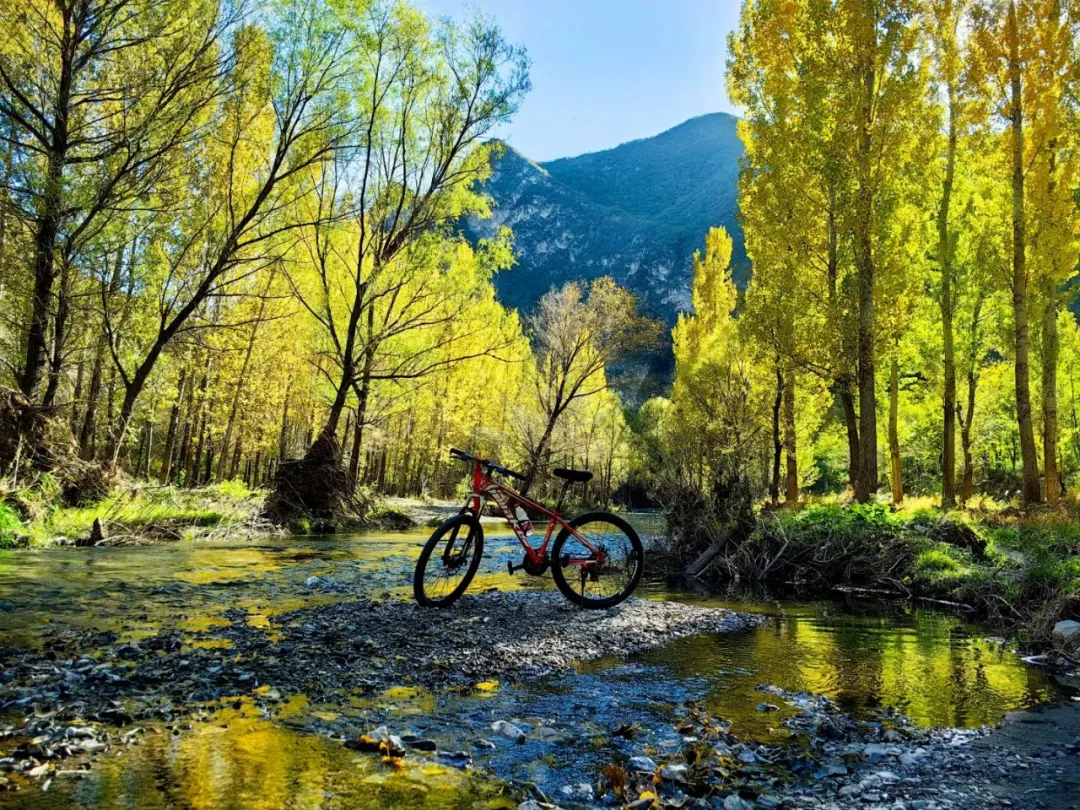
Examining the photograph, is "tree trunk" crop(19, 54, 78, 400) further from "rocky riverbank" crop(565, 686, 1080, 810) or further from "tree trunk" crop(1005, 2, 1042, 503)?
"tree trunk" crop(1005, 2, 1042, 503)

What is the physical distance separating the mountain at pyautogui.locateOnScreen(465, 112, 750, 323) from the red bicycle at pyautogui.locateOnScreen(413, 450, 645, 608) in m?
140

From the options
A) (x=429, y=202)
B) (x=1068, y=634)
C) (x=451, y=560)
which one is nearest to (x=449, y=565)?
(x=451, y=560)

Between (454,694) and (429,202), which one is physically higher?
(429,202)

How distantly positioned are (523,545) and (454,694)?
8.19 feet

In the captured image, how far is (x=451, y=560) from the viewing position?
5.92 metres

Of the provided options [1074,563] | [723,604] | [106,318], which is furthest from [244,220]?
[1074,563]

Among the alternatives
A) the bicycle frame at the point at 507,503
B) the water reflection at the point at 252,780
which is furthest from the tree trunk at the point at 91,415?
the water reflection at the point at 252,780

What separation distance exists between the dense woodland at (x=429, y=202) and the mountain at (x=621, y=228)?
127095 mm

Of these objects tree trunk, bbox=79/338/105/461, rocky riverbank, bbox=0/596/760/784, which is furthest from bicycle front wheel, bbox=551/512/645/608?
tree trunk, bbox=79/338/105/461

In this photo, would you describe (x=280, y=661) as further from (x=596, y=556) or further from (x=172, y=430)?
(x=172, y=430)

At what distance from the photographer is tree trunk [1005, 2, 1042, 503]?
1320cm

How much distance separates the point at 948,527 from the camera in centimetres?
1023

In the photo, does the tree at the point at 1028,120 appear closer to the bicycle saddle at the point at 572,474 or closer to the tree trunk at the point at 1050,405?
the tree trunk at the point at 1050,405

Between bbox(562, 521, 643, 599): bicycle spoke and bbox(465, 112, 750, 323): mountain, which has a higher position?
bbox(465, 112, 750, 323): mountain
